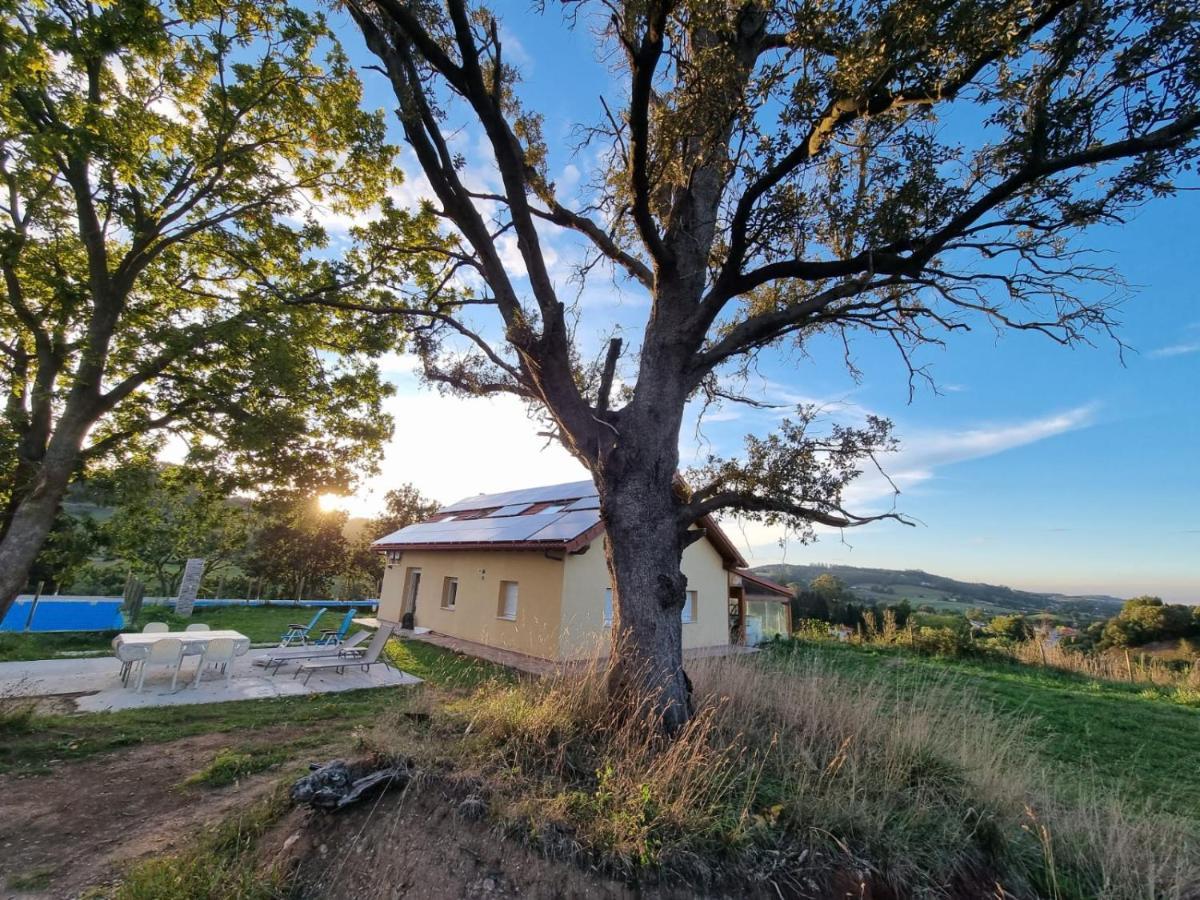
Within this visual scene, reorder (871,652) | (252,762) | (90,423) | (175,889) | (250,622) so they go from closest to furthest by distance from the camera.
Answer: (175,889) < (252,762) < (90,423) < (871,652) < (250,622)

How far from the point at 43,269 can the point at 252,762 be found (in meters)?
8.44

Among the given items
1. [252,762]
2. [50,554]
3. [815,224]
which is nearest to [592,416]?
[815,224]

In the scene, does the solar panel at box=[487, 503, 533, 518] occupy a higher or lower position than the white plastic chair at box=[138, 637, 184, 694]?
higher

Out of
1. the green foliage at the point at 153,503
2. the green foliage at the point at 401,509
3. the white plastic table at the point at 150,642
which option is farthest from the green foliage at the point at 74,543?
the green foliage at the point at 401,509

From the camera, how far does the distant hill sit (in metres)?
32.5

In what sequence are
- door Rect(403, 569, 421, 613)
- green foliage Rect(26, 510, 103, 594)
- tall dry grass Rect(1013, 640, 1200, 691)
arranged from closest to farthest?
green foliage Rect(26, 510, 103, 594), tall dry grass Rect(1013, 640, 1200, 691), door Rect(403, 569, 421, 613)

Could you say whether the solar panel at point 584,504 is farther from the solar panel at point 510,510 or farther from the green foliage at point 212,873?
the green foliage at point 212,873

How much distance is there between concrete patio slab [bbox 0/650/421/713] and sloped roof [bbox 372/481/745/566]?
460 centimetres

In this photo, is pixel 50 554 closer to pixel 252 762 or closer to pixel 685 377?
pixel 252 762

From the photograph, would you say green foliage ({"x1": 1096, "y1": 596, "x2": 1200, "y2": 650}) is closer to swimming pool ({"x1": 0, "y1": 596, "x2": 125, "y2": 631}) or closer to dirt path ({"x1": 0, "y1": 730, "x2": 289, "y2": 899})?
dirt path ({"x1": 0, "y1": 730, "x2": 289, "y2": 899})

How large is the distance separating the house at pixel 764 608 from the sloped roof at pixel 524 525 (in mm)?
2605

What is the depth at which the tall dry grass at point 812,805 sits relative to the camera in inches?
125

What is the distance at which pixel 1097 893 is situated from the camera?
3.43 metres

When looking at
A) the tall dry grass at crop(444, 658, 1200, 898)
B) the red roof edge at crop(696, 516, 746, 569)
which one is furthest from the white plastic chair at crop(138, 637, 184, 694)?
the red roof edge at crop(696, 516, 746, 569)
